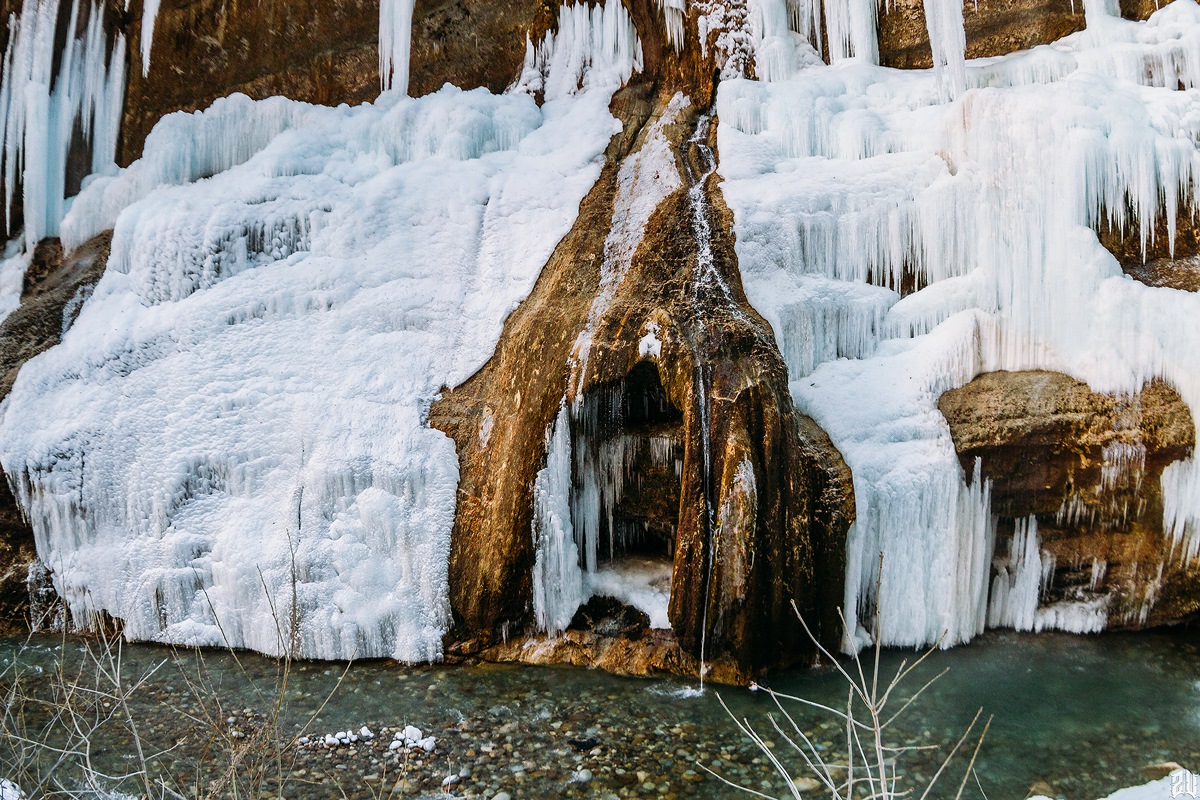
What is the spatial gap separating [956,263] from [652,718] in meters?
4.24

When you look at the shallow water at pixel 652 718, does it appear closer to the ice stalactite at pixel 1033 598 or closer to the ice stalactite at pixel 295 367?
the ice stalactite at pixel 1033 598

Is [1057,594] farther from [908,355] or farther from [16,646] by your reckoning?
[16,646]

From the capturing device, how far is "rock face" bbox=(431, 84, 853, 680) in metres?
5.96

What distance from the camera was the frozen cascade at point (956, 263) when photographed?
6.47 meters

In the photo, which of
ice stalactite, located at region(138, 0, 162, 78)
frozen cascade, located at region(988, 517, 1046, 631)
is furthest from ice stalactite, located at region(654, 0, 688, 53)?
ice stalactite, located at region(138, 0, 162, 78)

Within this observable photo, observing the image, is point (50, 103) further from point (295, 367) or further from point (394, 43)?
→ point (295, 367)

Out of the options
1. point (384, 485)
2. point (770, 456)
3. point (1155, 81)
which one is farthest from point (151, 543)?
point (1155, 81)

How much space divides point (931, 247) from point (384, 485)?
15.0 ft

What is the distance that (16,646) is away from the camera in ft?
23.0

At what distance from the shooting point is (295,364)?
25.7 ft

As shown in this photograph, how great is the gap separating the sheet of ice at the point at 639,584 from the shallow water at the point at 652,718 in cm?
61

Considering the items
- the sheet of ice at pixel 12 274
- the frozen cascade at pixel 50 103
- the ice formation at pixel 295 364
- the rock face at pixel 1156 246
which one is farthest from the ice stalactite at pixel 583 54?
the sheet of ice at pixel 12 274

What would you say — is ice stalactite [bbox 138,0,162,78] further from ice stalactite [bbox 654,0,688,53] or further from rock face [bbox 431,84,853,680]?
rock face [bbox 431,84,853,680]

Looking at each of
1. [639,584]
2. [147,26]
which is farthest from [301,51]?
[639,584]
